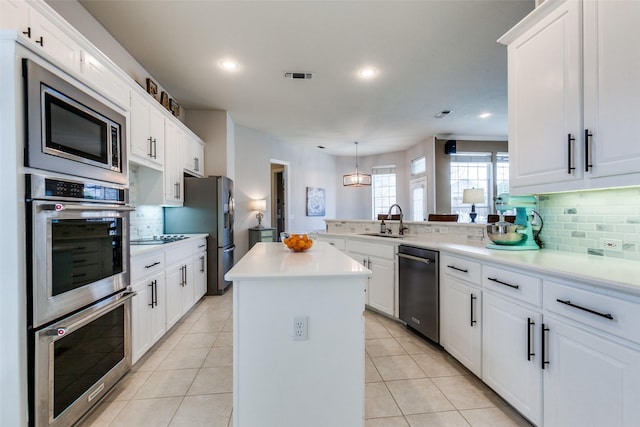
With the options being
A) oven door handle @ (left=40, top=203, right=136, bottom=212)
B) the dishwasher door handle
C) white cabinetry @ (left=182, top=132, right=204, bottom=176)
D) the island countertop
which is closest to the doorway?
white cabinetry @ (left=182, top=132, right=204, bottom=176)

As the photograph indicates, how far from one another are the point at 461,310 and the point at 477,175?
5.54 metres

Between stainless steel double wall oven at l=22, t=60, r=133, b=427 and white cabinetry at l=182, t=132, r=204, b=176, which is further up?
white cabinetry at l=182, t=132, r=204, b=176

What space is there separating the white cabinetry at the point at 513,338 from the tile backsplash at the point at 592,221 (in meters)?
0.64

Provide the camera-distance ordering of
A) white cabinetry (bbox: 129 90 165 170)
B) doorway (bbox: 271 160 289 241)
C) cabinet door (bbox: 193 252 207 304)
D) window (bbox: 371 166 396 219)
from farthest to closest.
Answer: window (bbox: 371 166 396 219) < doorway (bbox: 271 160 289 241) < cabinet door (bbox: 193 252 207 304) < white cabinetry (bbox: 129 90 165 170)

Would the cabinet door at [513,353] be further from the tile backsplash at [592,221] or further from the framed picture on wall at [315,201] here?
the framed picture on wall at [315,201]

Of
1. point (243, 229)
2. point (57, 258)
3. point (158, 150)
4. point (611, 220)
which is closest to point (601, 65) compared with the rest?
point (611, 220)

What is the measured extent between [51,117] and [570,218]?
3121 mm

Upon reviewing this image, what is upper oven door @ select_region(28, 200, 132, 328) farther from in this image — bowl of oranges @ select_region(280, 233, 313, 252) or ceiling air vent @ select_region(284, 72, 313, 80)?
ceiling air vent @ select_region(284, 72, 313, 80)

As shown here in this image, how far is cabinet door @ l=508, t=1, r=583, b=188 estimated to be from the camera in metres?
1.50

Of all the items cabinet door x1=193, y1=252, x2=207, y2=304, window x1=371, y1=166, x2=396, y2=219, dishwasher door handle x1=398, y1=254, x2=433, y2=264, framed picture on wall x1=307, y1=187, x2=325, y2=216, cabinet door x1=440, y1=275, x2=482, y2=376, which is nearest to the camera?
cabinet door x1=440, y1=275, x2=482, y2=376

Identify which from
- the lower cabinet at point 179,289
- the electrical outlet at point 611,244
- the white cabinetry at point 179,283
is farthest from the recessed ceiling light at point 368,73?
the lower cabinet at point 179,289

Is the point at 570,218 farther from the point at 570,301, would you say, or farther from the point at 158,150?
the point at 158,150

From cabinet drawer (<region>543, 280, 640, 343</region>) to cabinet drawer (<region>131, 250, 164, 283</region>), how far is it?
2667mm

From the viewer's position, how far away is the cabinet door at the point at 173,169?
10.8ft
